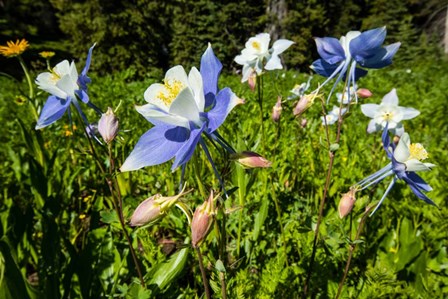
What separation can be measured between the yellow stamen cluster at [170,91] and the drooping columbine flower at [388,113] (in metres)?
1.22

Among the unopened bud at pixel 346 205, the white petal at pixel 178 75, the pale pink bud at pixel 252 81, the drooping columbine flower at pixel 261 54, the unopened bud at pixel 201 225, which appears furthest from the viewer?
the drooping columbine flower at pixel 261 54

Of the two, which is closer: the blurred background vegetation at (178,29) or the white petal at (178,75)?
the white petal at (178,75)

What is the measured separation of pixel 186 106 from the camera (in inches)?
25.9

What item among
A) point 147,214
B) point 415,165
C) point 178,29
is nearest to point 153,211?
point 147,214

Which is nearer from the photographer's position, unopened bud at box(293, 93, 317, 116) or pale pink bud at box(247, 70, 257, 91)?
unopened bud at box(293, 93, 317, 116)

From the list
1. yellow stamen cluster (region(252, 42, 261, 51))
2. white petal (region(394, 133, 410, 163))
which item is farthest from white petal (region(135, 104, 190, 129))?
yellow stamen cluster (region(252, 42, 261, 51))

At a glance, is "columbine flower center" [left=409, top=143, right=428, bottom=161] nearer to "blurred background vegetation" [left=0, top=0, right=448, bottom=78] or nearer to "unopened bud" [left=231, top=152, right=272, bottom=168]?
"unopened bud" [left=231, top=152, right=272, bottom=168]

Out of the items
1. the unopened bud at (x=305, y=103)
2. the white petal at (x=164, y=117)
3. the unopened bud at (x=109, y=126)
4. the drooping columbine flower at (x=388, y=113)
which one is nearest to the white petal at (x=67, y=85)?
the unopened bud at (x=109, y=126)

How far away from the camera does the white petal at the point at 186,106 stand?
0.64m

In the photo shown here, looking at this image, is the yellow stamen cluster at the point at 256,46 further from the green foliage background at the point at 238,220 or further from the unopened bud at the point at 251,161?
the unopened bud at the point at 251,161

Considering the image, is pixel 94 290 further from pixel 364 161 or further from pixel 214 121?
pixel 364 161

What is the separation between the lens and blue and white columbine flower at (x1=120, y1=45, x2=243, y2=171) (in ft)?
2.13

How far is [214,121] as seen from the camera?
2.21ft

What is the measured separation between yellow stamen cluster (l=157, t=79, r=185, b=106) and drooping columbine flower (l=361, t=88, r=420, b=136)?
4.00 ft
